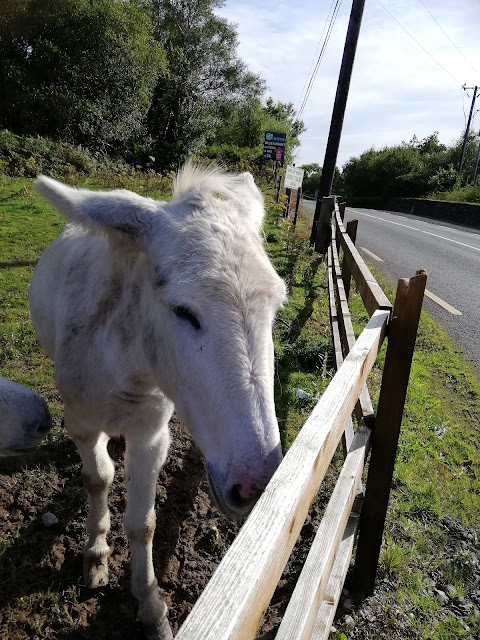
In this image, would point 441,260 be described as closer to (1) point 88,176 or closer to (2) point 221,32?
(1) point 88,176

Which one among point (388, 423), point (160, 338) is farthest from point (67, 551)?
point (388, 423)

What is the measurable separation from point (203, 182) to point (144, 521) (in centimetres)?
199

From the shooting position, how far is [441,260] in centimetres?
1237

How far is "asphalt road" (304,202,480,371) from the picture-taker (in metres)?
7.65

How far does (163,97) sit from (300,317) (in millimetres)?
27230

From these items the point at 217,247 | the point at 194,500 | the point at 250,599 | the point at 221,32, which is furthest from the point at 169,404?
the point at 221,32

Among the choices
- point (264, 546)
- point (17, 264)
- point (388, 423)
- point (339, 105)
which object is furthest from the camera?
point (339, 105)

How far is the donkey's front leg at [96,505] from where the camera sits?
275 cm

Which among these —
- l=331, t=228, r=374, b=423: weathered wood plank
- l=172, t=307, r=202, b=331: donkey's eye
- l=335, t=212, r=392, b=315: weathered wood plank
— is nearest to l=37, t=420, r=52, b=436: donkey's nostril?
l=172, t=307, r=202, b=331: donkey's eye

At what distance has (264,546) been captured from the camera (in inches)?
36.5

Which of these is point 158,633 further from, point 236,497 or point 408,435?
point 408,435

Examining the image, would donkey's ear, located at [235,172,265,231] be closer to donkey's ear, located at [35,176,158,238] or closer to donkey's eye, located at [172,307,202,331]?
donkey's ear, located at [35,176,158,238]

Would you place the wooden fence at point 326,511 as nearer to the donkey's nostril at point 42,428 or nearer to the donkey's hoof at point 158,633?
the donkey's hoof at point 158,633

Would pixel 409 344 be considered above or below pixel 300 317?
above
